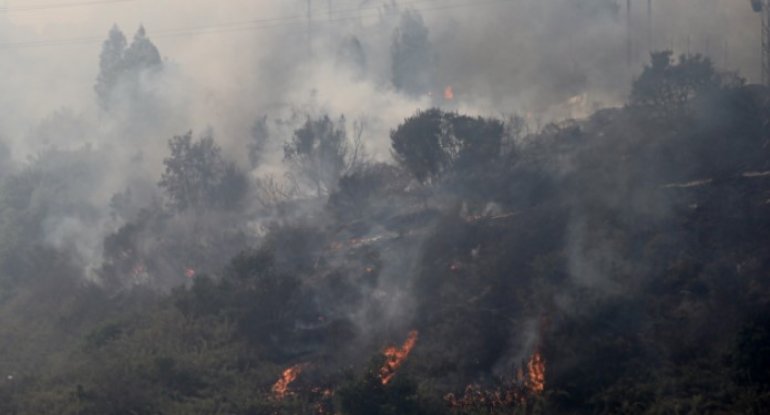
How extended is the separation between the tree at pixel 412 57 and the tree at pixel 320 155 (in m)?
14.2

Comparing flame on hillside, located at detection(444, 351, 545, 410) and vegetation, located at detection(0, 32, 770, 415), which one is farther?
vegetation, located at detection(0, 32, 770, 415)

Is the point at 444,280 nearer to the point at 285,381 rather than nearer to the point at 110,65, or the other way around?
the point at 285,381

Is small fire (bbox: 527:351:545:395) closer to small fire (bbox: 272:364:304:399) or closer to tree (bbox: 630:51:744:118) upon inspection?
small fire (bbox: 272:364:304:399)

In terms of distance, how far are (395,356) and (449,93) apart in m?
37.4

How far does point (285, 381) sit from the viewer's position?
32750mm

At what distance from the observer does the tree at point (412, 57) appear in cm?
6656

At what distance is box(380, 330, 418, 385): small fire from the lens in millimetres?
29141

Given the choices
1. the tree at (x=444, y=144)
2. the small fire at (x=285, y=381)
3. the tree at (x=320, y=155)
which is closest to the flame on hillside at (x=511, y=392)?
Result: the small fire at (x=285, y=381)

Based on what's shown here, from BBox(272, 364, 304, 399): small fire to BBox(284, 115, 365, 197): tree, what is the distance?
18716mm

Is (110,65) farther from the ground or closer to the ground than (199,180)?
farther from the ground

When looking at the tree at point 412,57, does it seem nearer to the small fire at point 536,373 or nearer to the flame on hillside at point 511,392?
the small fire at point 536,373

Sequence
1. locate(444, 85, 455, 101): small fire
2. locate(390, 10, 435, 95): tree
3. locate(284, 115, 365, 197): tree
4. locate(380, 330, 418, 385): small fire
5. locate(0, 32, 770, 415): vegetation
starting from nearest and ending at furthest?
locate(0, 32, 770, 415): vegetation, locate(380, 330, 418, 385): small fire, locate(284, 115, 365, 197): tree, locate(444, 85, 455, 101): small fire, locate(390, 10, 435, 95): tree

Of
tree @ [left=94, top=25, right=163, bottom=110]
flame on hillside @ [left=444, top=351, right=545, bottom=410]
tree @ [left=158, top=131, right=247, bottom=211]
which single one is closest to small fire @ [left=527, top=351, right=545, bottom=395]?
flame on hillside @ [left=444, top=351, right=545, bottom=410]

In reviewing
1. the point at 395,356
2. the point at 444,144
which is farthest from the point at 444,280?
the point at 444,144
